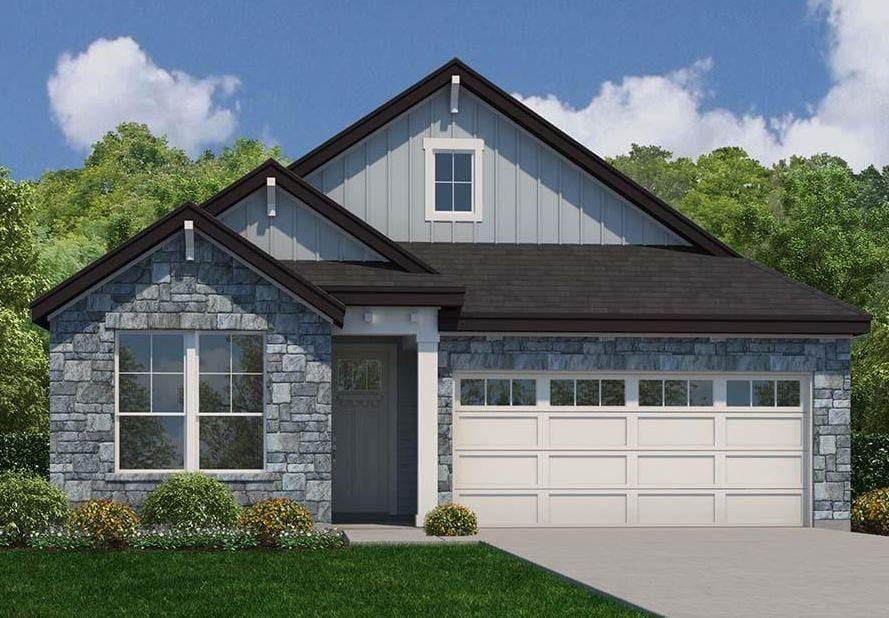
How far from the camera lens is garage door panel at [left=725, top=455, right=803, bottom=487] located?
21.5 metres

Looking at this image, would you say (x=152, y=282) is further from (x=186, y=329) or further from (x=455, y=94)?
(x=455, y=94)

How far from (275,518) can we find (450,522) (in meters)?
2.55

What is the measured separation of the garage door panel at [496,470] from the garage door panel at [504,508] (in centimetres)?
18

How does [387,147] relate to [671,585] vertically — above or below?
above

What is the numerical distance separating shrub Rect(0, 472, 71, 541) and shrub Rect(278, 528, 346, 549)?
3.00m

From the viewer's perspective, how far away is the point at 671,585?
1382 cm

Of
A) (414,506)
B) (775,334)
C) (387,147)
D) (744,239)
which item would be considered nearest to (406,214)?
(387,147)

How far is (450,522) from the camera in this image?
1953 centimetres

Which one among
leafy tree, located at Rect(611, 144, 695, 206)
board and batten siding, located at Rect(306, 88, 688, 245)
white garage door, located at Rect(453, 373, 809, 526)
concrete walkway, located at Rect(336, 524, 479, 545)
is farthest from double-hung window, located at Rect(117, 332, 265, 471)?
leafy tree, located at Rect(611, 144, 695, 206)

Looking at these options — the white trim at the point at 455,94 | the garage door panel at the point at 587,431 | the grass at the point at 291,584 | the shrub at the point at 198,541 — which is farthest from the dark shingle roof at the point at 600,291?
the grass at the point at 291,584

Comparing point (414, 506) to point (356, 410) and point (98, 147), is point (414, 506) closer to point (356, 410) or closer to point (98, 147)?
point (356, 410)

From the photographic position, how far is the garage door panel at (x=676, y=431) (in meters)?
21.2

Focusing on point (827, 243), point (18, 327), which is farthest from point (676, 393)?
point (18, 327)

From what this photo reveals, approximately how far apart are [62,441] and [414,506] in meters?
6.16
